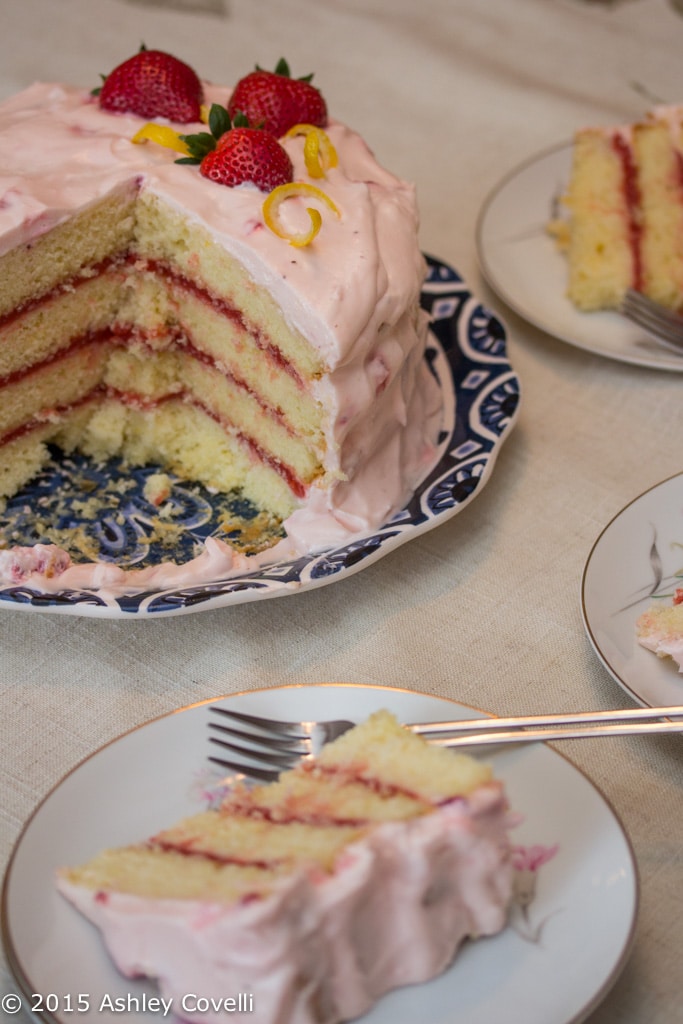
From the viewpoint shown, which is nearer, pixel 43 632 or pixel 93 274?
pixel 43 632

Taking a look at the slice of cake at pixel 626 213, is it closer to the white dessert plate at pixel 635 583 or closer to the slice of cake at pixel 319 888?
the white dessert plate at pixel 635 583

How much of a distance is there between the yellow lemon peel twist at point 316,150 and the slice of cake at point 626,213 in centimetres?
94

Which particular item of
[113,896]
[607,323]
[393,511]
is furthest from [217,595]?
[607,323]

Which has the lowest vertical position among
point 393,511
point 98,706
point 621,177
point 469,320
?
point 98,706

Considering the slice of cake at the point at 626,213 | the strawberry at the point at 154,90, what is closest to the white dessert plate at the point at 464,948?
the strawberry at the point at 154,90

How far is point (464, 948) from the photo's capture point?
153 centimetres

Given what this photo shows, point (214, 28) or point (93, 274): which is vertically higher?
point (214, 28)

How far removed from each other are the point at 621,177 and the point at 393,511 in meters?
1.63

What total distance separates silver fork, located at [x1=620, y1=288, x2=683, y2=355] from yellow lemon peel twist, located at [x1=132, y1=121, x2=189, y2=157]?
4.38ft

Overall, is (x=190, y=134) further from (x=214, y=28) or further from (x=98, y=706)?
(x=214, y=28)

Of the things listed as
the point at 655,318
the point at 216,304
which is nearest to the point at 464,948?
the point at 216,304

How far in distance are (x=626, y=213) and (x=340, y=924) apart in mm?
2577

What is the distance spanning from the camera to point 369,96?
4293 millimetres

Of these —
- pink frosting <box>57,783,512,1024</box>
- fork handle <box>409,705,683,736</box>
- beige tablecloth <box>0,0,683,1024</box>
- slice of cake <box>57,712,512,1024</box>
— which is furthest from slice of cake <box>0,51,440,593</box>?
pink frosting <box>57,783,512,1024</box>
